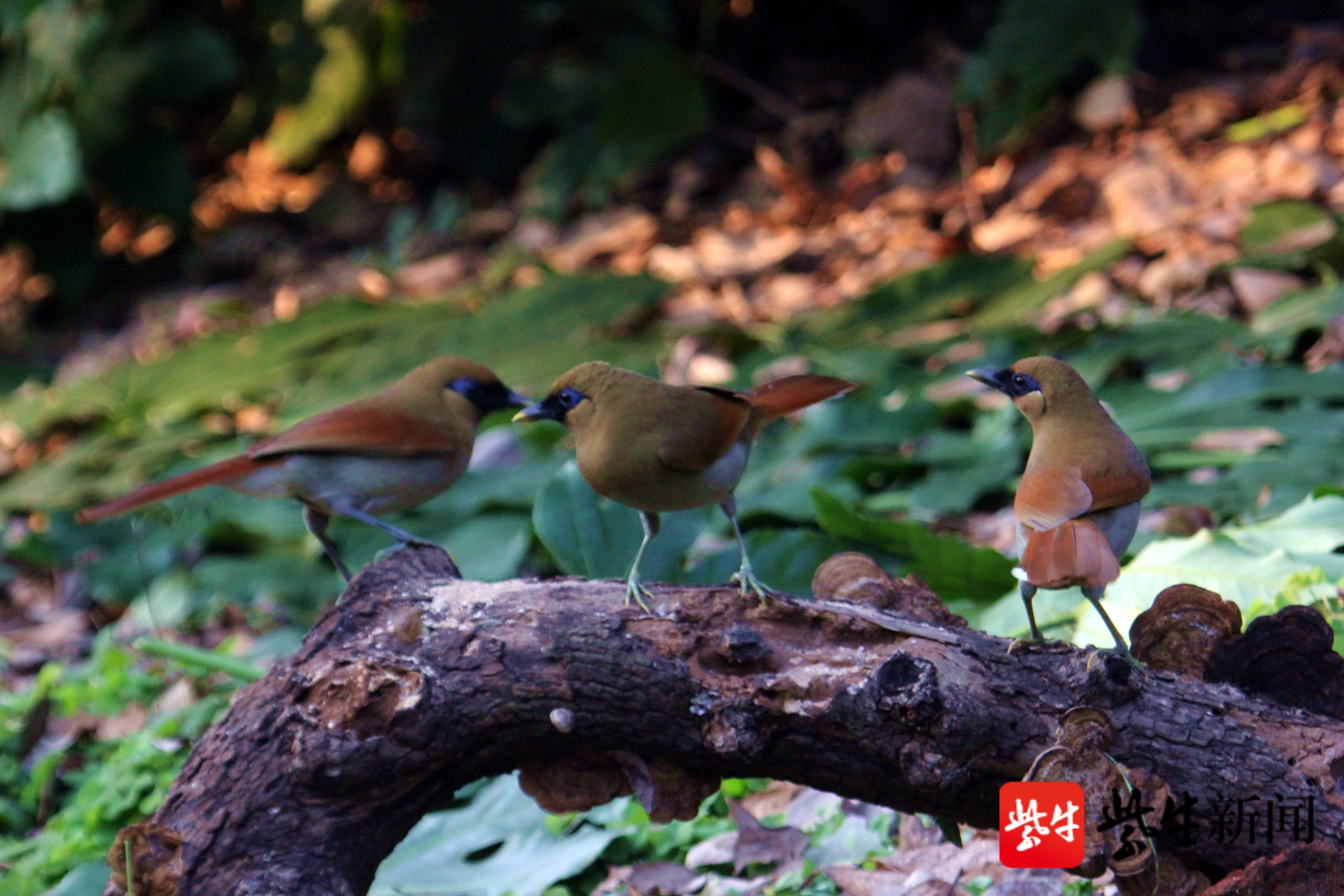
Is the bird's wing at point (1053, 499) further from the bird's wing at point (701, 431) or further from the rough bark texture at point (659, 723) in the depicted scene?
the bird's wing at point (701, 431)

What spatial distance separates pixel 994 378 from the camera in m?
1.84

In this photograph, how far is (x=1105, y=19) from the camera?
559cm

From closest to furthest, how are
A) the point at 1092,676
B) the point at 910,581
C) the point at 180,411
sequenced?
the point at 1092,676
the point at 910,581
the point at 180,411

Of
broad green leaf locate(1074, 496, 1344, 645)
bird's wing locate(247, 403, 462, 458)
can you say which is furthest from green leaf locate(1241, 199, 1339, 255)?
bird's wing locate(247, 403, 462, 458)

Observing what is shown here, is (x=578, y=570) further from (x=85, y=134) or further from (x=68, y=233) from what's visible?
(x=68, y=233)

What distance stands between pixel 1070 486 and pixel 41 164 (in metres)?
6.43

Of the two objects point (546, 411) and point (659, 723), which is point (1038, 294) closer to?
point (546, 411)

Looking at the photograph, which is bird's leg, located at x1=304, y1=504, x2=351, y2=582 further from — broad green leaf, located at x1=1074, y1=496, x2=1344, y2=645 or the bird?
broad green leaf, located at x1=1074, y1=496, x2=1344, y2=645

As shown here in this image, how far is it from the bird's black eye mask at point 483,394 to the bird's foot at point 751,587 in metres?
0.67

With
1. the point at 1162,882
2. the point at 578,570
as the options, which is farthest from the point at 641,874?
the point at 1162,882

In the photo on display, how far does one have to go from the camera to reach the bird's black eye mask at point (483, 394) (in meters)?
2.37

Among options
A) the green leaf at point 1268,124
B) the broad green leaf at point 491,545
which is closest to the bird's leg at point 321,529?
the broad green leaf at point 491,545

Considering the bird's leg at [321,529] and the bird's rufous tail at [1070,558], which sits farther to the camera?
the bird's leg at [321,529]

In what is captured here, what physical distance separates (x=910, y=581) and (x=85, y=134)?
21.3ft
